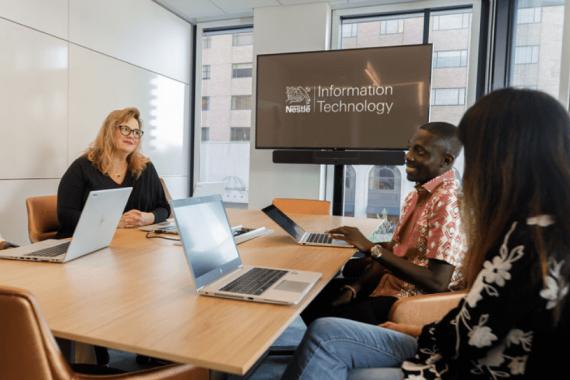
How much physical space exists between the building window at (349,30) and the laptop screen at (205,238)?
144 inches

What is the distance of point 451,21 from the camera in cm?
430

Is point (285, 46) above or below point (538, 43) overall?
above

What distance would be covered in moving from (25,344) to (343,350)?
0.80 m

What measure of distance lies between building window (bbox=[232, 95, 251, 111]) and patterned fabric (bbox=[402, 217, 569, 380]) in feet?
14.2

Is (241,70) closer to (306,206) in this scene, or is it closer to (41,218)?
Answer: (306,206)

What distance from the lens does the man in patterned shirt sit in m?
1.51

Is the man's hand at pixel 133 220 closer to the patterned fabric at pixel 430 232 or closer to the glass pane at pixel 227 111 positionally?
the patterned fabric at pixel 430 232

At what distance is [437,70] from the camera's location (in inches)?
170

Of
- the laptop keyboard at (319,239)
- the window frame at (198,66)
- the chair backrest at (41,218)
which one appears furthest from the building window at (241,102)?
the laptop keyboard at (319,239)

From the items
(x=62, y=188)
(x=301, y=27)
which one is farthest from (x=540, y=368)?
(x=301, y=27)

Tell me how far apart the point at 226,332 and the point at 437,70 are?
13.3ft

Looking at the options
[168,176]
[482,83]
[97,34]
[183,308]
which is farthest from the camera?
[168,176]

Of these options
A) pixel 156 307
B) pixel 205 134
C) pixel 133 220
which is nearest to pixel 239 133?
pixel 205 134

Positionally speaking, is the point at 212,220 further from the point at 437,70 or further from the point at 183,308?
the point at 437,70
